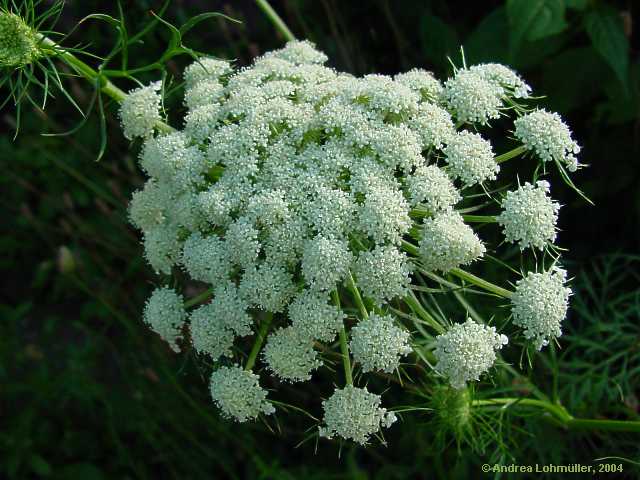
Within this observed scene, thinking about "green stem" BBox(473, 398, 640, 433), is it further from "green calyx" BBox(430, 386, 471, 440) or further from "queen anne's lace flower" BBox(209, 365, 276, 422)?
"queen anne's lace flower" BBox(209, 365, 276, 422)

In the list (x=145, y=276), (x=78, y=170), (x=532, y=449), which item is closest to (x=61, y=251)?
(x=145, y=276)

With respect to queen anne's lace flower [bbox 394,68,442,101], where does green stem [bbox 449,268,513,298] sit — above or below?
below

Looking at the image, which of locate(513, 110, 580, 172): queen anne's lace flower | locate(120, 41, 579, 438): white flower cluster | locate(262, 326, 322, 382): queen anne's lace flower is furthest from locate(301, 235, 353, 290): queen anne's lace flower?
locate(513, 110, 580, 172): queen anne's lace flower

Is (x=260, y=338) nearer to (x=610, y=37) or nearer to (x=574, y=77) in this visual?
(x=610, y=37)

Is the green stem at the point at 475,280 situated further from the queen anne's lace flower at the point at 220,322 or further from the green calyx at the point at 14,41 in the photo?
the green calyx at the point at 14,41

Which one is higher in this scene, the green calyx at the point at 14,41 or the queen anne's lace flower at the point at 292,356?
the green calyx at the point at 14,41

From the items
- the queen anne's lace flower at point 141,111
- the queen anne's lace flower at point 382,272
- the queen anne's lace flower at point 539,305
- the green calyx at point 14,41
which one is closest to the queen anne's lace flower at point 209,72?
the queen anne's lace flower at point 141,111
